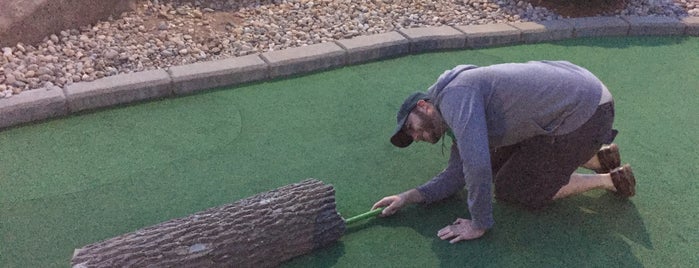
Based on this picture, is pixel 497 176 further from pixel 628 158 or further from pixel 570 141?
pixel 628 158

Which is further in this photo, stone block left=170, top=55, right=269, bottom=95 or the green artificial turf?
stone block left=170, top=55, right=269, bottom=95

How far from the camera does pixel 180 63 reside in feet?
14.8

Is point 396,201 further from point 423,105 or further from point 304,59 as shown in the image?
point 304,59

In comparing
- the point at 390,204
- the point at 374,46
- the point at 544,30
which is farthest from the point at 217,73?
the point at 544,30

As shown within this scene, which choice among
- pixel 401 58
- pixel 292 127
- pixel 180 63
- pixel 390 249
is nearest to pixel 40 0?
pixel 180 63

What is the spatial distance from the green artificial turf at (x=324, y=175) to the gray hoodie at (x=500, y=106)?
0.46 metres

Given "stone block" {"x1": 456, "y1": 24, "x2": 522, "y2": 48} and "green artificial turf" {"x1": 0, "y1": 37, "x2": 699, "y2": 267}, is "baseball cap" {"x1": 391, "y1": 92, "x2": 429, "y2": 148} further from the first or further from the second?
"stone block" {"x1": 456, "y1": 24, "x2": 522, "y2": 48}

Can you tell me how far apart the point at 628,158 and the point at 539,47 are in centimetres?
187

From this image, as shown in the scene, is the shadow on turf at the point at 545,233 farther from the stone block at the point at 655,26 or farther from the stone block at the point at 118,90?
the stone block at the point at 655,26

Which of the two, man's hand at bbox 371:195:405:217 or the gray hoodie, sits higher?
the gray hoodie

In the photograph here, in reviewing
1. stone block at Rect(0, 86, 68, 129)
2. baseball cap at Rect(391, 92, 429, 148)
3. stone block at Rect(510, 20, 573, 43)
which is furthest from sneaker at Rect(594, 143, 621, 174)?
stone block at Rect(0, 86, 68, 129)

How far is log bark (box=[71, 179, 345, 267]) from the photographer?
8.28ft

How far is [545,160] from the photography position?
298cm

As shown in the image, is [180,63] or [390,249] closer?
[390,249]
